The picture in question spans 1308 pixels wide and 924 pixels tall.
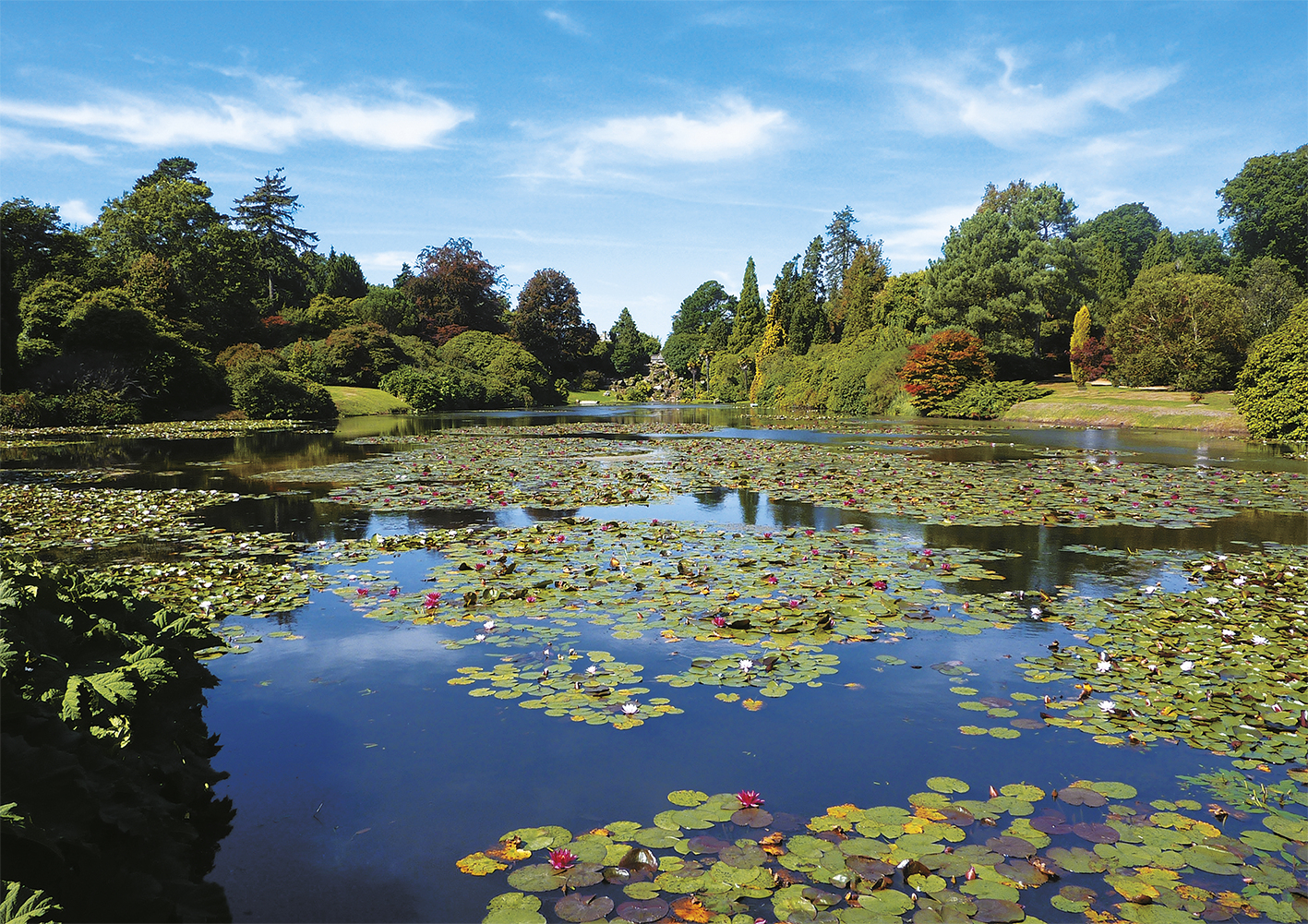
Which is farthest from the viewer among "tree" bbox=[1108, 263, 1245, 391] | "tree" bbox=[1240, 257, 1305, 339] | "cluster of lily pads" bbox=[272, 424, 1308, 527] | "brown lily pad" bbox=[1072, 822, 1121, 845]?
"tree" bbox=[1240, 257, 1305, 339]

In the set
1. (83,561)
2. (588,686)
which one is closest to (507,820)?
(588,686)

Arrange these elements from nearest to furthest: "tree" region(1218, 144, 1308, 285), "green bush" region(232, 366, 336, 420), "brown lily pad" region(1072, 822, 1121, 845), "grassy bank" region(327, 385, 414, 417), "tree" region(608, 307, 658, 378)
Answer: "brown lily pad" region(1072, 822, 1121, 845) < "green bush" region(232, 366, 336, 420) < "grassy bank" region(327, 385, 414, 417) < "tree" region(1218, 144, 1308, 285) < "tree" region(608, 307, 658, 378)

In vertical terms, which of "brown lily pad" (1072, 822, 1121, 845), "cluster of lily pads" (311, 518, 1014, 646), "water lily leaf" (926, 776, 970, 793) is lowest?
"brown lily pad" (1072, 822, 1121, 845)

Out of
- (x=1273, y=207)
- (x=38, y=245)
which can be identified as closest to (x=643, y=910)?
(x=38, y=245)

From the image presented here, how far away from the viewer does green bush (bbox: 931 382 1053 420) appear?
128 ft

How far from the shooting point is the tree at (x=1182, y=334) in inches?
1371

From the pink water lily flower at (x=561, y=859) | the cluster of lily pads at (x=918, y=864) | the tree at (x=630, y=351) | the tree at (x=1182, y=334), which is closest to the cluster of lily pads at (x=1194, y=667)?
the cluster of lily pads at (x=918, y=864)

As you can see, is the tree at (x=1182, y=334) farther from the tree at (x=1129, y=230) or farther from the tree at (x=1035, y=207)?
the tree at (x=1129, y=230)

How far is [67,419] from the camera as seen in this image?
30.5 meters

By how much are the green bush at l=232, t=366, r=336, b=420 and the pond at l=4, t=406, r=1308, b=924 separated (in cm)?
2826

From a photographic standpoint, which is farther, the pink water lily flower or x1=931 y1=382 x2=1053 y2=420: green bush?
x1=931 y1=382 x2=1053 y2=420: green bush

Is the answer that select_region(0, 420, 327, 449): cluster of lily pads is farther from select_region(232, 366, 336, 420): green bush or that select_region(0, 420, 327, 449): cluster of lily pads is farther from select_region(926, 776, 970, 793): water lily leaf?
select_region(926, 776, 970, 793): water lily leaf

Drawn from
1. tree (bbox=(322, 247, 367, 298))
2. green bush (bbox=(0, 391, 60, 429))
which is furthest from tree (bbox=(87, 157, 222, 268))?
tree (bbox=(322, 247, 367, 298))

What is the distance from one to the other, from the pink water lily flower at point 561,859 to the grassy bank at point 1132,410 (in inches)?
1247
